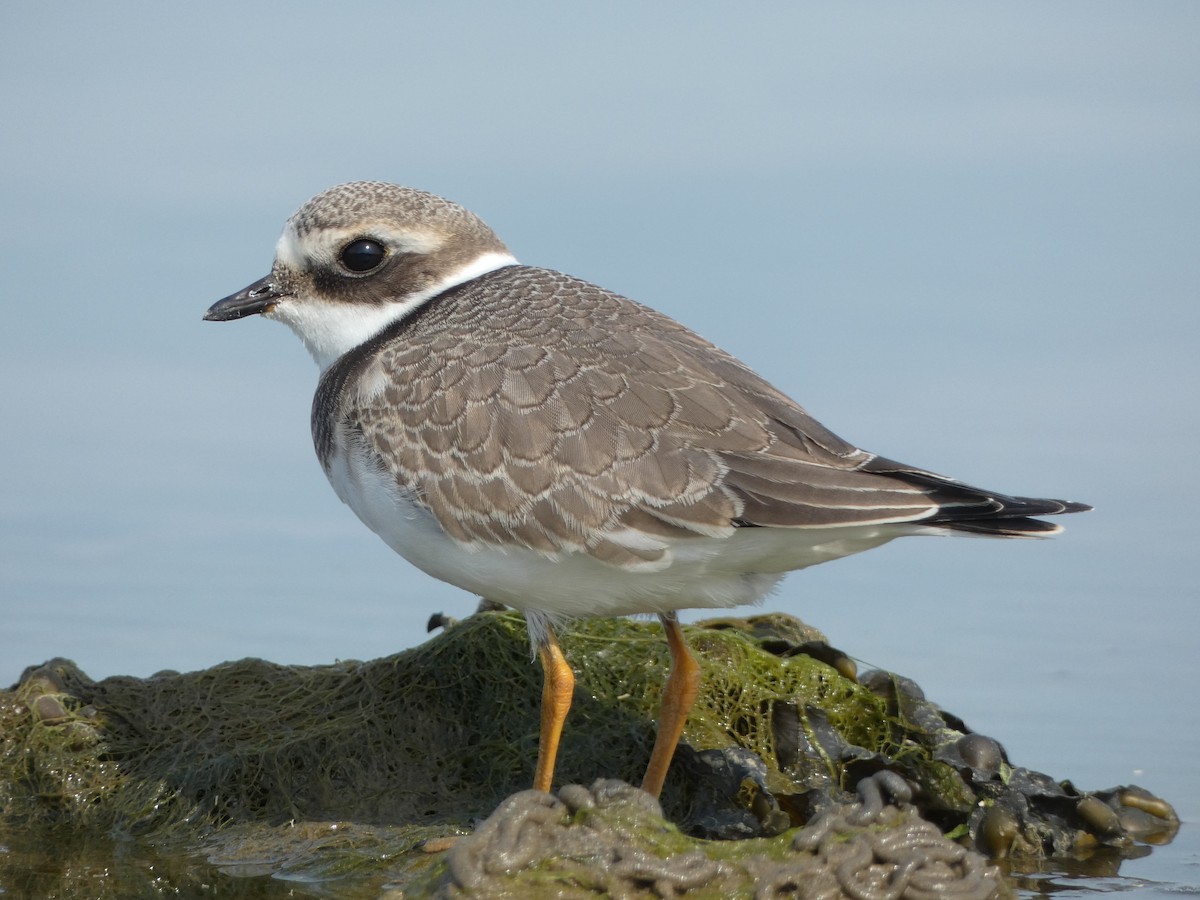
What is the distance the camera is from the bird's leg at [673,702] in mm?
6570

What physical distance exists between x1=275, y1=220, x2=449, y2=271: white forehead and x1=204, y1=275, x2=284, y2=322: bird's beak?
0.16m

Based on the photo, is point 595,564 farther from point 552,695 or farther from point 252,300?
point 252,300

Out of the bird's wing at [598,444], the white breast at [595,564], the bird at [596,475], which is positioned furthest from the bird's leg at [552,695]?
the bird's wing at [598,444]

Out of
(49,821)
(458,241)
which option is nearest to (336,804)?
(49,821)

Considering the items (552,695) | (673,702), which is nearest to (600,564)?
(552,695)

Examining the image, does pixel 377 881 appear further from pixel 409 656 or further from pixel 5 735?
pixel 5 735

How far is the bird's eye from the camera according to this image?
720cm

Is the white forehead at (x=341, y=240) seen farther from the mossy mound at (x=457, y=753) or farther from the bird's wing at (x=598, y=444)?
the mossy mound at (x=457, y=753)

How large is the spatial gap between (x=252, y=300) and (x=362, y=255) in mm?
659

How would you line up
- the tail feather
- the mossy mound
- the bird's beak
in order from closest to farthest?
the tail feather → the mossy mound → the bird's beak

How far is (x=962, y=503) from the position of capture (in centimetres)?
593

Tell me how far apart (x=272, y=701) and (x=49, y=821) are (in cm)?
120

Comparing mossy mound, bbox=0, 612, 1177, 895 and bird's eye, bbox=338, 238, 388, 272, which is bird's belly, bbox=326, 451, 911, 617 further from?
bird's eye, bbox=338, 238, 388, 272

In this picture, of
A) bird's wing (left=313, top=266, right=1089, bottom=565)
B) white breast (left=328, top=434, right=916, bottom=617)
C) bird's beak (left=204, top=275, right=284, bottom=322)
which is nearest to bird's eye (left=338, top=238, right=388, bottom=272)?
bird's beak (left=204, top=275, right=284, bottom=322)
